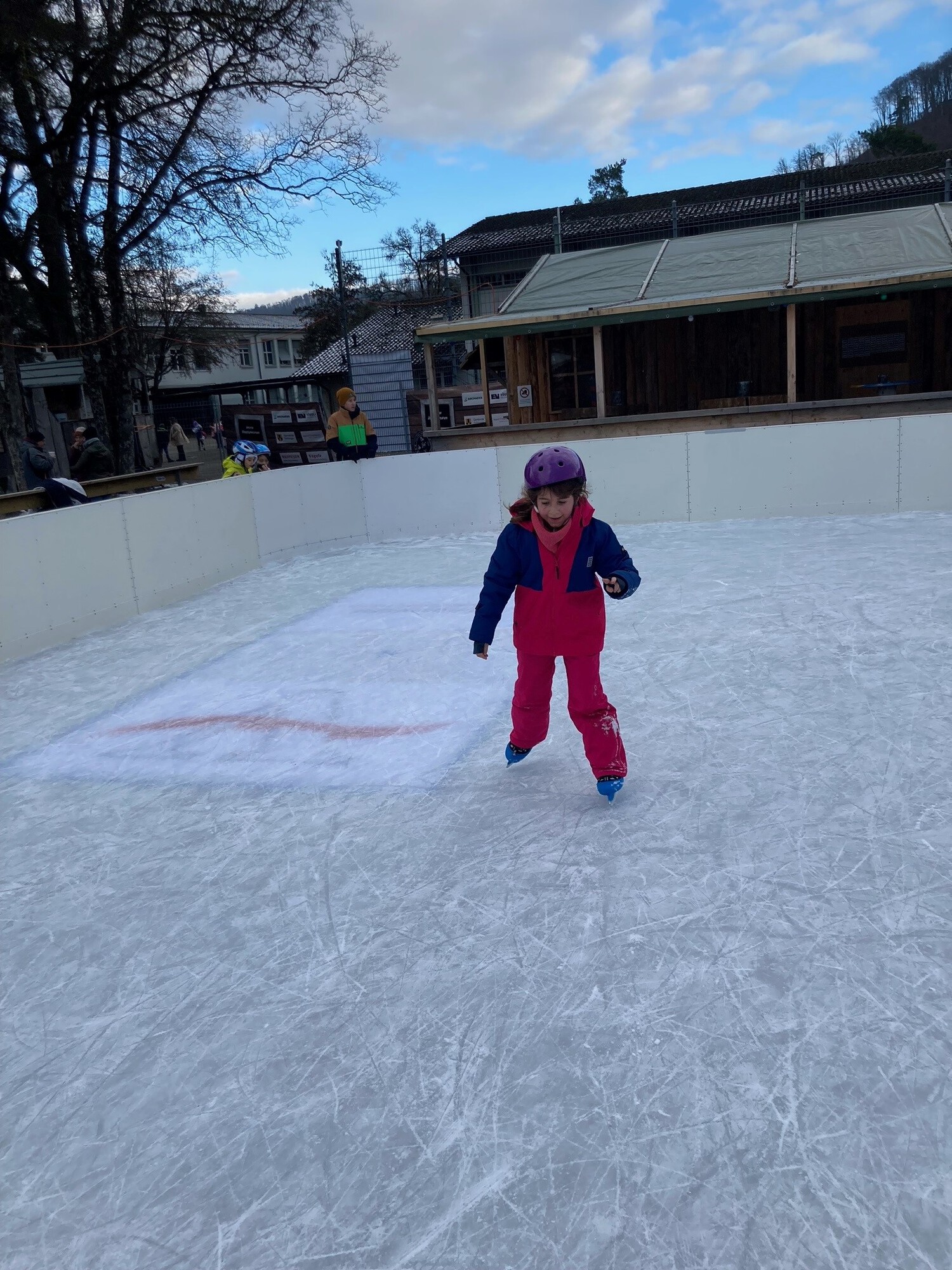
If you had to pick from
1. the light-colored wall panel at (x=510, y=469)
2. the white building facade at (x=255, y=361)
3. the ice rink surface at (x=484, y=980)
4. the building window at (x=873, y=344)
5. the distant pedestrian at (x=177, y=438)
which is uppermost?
the white building facade at (x=255, y=361)

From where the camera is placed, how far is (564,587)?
312 centimetres

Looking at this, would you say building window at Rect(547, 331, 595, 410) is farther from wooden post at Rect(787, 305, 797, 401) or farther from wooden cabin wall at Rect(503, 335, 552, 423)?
wooden post at Rect(787, 305, 797, 401)

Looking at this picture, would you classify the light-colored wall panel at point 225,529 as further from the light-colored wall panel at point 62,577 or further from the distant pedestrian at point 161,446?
the distant pedestrian at point 161,446

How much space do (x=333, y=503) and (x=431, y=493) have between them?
3.37 ft

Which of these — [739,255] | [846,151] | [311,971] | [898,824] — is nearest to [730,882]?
[898,824]

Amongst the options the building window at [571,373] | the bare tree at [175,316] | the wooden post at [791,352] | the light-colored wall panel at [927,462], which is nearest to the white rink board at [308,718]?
the light-colored wall panel at [927,462]

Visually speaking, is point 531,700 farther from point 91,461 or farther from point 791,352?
point 791,352

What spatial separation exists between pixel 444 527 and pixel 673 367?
684cm

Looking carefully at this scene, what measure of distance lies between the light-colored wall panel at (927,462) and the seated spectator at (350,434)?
514 cm

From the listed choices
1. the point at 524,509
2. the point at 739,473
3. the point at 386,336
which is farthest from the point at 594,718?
the point at 386,336

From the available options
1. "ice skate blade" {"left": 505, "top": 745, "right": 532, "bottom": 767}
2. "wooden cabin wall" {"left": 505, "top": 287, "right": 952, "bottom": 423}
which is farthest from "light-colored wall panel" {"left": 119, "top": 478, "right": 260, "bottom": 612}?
"wooden cabin wall" {"left": 505, "top": 287, "right": 952, "bottom": 423}

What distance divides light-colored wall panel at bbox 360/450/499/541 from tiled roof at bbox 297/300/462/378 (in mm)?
18355

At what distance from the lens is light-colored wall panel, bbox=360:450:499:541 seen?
1005 cm

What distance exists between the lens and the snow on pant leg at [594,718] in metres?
3.21
